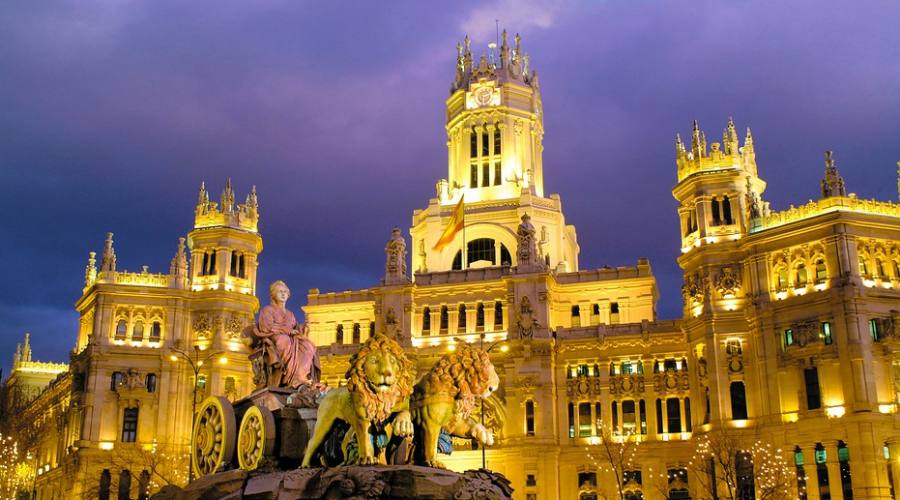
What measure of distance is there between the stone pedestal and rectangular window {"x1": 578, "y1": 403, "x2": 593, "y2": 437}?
→ 5571 centimetres

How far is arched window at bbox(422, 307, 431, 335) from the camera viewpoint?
254ft

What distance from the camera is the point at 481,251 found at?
87125 mm

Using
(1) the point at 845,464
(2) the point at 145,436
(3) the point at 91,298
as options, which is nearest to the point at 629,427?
(1) the point at 845,464

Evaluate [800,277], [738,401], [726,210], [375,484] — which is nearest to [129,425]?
[738,401]

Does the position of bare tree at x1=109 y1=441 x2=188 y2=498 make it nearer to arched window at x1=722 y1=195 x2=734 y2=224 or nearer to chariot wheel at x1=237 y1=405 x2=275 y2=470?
arched window at x1=722 y1=195 x2=734 y2=224

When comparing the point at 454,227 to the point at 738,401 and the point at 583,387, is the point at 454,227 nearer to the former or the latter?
the point at 583,387

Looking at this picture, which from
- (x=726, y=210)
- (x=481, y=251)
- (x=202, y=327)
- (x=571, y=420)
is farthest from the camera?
(x=481, y=251)

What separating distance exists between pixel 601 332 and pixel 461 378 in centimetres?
5617

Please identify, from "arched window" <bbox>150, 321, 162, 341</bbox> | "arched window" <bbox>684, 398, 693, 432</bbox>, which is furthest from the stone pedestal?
"arched window" <bbox>150, 321, 162, 341</bbox>

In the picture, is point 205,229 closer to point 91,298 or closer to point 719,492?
point 91,298

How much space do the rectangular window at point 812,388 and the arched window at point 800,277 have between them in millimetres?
5607

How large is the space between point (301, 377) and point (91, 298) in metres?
63.9

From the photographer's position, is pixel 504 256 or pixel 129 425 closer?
pixel 129 425

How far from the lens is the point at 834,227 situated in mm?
60656
